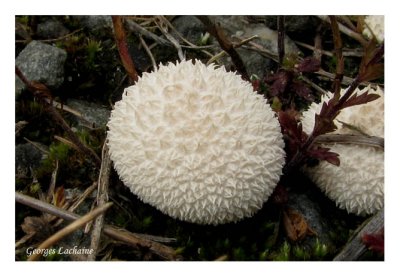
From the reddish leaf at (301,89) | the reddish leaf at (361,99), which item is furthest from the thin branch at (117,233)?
the reddish leaf at (301,89)

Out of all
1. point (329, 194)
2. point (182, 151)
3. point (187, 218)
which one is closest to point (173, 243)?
point (187, 218)

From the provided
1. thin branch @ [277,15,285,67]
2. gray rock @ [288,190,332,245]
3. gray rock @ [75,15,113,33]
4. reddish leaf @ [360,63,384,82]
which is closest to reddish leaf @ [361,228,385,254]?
gray rock @ [288,190,332,245]

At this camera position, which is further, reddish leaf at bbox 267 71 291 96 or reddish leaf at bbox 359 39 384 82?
reddish leaf at bbox 267 71 291 96

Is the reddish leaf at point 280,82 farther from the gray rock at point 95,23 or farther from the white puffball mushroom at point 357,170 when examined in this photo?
the gray rock at point 95,23

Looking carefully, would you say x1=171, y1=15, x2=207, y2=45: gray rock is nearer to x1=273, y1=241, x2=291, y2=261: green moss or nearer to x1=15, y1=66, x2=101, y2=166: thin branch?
x1=15, y1=66, x2=101, y2=166: thin branch

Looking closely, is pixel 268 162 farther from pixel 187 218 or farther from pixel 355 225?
pixel 355 225

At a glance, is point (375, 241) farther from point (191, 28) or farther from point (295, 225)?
point (191, 28)
